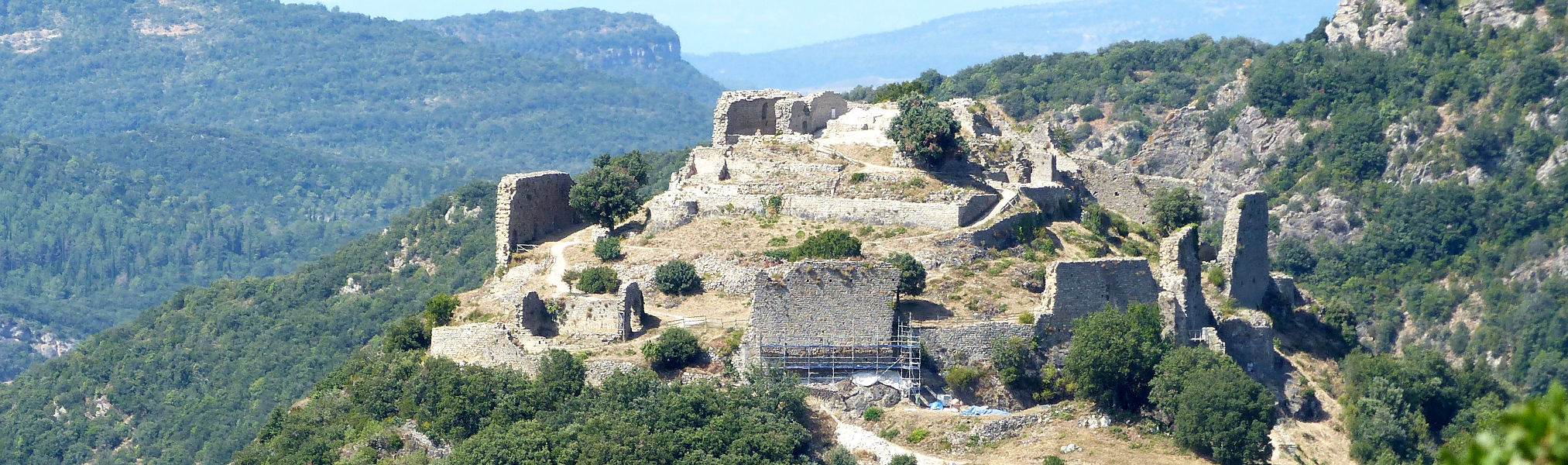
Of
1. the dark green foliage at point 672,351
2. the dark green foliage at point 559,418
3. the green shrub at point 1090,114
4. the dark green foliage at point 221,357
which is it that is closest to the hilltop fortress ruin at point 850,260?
→ the dark green foliage at point 672,351

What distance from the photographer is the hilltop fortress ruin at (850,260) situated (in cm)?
4444

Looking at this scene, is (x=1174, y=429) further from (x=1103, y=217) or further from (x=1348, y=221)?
(x=1348, y=221)

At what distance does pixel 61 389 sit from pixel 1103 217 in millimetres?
62352

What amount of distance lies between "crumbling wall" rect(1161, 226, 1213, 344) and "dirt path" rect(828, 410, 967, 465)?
796 centimetres

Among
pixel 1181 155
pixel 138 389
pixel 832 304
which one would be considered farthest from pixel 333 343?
pixel 832 304

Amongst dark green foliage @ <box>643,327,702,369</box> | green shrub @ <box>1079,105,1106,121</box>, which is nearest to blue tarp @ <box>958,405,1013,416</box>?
dark green foliage @ <box>643,327,702,369</box>

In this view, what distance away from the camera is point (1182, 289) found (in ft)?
162

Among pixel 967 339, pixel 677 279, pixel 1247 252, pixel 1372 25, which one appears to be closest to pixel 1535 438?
pixel 967 339

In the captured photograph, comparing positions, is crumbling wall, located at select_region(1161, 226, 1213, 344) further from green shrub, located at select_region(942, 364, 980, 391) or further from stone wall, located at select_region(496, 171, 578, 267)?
stone wall, located at select_region(496, 171, 578, 267)

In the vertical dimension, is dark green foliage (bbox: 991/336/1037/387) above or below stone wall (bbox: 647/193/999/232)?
below

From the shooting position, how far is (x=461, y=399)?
148 feet

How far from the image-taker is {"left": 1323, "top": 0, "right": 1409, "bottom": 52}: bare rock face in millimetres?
112750

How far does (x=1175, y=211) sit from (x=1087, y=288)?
11.9 metres

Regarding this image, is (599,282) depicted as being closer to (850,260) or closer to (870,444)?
(850,260)
